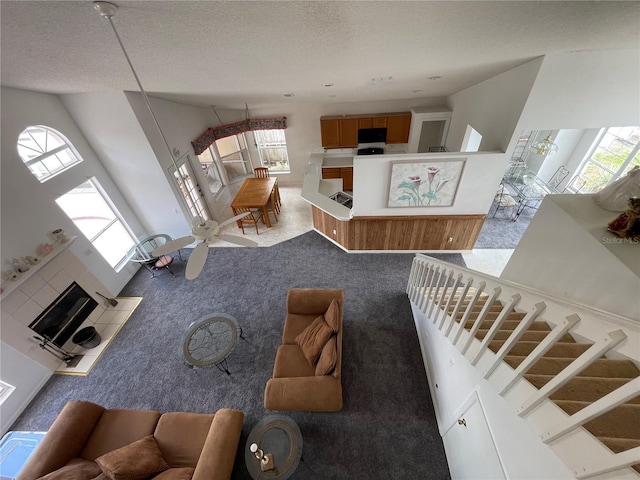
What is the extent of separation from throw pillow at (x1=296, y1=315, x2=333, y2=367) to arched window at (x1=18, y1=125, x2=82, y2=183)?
4311 mm

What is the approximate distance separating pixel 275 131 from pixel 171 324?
18.1 feet

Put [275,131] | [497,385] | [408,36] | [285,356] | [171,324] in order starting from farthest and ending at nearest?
[275,131] < [171,324] < [285,356] < [408,36] < [497,385]

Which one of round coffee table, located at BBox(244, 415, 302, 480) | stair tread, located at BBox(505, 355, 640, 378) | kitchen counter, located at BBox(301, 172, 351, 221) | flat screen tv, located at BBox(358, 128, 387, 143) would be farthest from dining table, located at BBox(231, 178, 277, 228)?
stair tread, located at BBox(505, 355, 640, 378)

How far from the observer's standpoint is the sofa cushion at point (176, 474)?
6.72 feet

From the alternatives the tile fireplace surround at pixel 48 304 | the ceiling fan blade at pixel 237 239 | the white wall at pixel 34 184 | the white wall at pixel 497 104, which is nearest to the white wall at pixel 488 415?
the ceiling fan blade at pixel 237 239

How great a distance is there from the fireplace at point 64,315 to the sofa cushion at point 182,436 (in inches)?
93.4

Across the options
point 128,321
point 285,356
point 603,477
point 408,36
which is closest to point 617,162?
point 408,36

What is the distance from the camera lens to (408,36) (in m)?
1.70

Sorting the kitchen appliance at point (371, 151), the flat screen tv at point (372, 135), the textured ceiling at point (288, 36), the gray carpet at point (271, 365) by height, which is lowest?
the gray carpet at point (271, 365)

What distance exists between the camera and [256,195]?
5.70 meters

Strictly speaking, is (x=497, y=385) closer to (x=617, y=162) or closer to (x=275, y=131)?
(x=617, y=162)

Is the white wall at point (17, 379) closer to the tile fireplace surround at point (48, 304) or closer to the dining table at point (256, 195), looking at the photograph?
the tile fireplace surround at point (48, 304)

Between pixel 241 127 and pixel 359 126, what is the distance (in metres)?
3.03

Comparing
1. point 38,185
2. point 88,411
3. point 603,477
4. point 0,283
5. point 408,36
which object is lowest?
point 88,411
